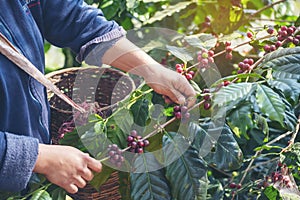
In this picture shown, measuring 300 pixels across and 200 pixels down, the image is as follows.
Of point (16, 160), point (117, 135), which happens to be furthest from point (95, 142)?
point (16, 160)

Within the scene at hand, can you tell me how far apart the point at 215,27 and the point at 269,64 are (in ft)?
2.35

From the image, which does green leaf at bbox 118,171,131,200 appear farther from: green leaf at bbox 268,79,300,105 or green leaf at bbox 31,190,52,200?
green leaf at bbox 268,79,300,105

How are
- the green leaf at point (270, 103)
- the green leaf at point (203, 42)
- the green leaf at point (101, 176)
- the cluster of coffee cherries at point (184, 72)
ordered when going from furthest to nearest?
the green leaf at point (203, 42) → the cluster of coffee cherries at point (184, 72) → the green leaf at point (101, 176) → the green leaf at point (270, 103)

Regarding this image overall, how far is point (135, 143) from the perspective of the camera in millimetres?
1106

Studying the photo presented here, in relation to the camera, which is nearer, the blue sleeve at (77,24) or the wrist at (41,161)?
the wrist at (41,161)

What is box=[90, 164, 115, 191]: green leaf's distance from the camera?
1.10 metres

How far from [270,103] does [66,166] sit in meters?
0.38

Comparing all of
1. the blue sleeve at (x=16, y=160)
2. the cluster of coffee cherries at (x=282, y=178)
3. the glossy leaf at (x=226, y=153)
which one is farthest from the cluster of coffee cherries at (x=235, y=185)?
the blue sleeve at (x=16, y=160)

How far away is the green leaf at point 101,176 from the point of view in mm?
1101

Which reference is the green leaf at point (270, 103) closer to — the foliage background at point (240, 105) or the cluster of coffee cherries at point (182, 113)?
the foliage background at point (240, 105)

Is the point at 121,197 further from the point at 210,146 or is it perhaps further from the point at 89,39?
the point at 89,39

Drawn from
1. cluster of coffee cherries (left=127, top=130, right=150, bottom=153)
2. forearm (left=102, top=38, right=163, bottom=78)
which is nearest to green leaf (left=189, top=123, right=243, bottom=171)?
cluster of coffee cherries (left=127, top=130, right=150, bottom=153)

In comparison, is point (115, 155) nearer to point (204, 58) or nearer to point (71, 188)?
point (71, 188)

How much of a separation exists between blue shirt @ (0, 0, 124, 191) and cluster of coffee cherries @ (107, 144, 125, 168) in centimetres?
14
